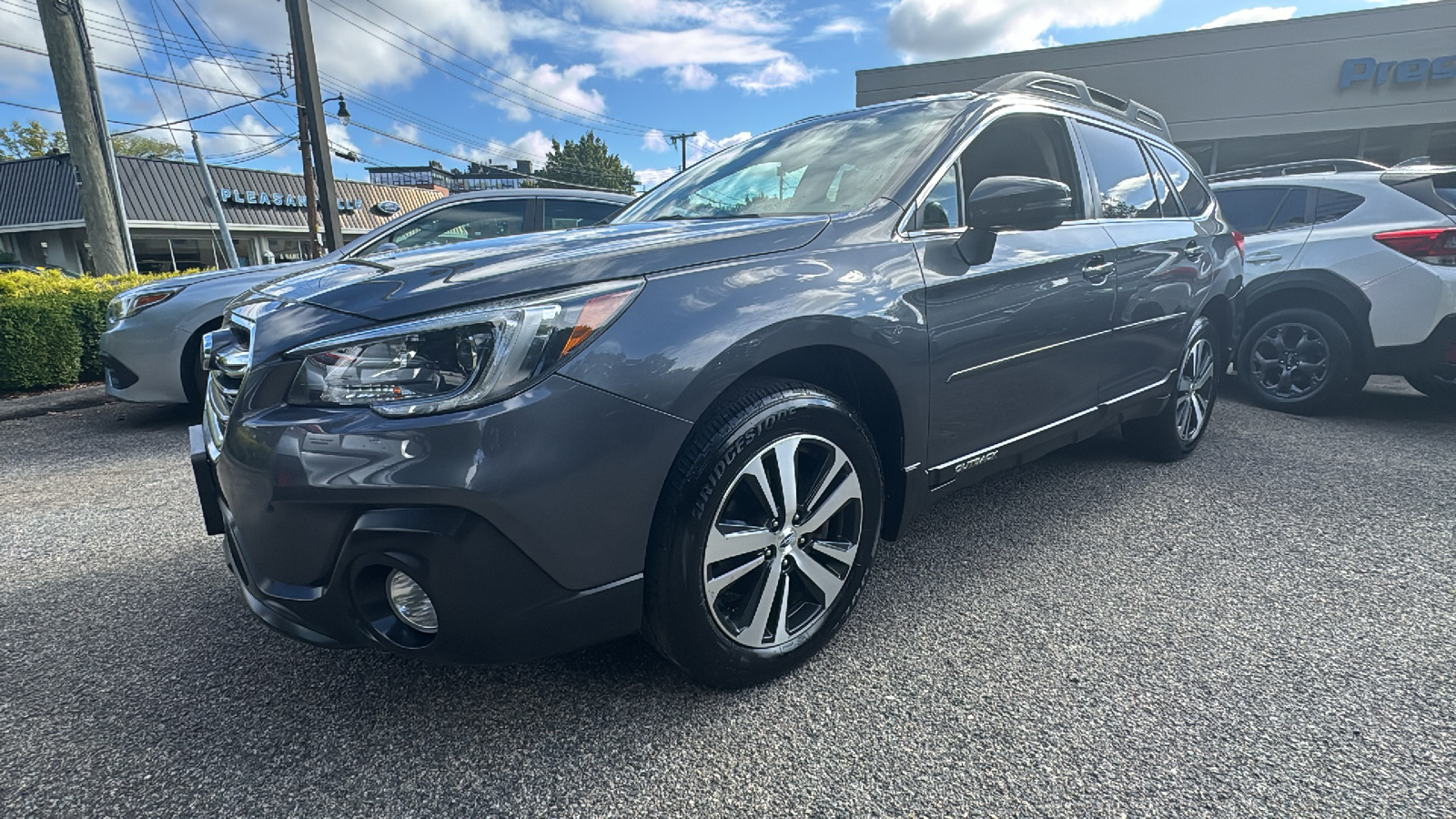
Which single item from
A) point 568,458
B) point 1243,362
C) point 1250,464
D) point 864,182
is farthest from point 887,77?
point 568,458

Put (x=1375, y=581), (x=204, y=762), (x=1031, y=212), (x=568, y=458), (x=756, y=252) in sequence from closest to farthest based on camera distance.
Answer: (x=568, y=458), (x=204, y=762), (x=756, y=252), (x=1031, y=212), (x=1375, y=581)

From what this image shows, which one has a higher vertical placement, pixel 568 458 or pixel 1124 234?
pixel 1124 234

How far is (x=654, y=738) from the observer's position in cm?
174

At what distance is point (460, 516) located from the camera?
1429 mm

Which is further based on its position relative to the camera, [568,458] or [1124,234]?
[1124,234]

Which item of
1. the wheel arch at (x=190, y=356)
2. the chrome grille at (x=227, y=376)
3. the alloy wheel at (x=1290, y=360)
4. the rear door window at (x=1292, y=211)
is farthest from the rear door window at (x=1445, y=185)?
the wheel arch at (x=190, y=356)

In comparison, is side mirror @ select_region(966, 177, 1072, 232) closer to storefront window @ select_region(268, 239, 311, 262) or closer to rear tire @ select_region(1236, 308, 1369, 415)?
rear tire @ select_region(1236, 308, 1369, 415)

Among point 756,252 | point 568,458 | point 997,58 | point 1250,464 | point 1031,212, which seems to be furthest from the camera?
point 997,58

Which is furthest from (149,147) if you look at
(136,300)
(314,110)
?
(136,300)

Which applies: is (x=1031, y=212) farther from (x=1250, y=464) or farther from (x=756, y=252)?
(x=1250, y=464)

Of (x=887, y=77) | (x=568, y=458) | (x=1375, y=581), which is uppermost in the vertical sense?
(x=887, y=77)

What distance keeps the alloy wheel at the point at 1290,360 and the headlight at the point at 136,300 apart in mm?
7349

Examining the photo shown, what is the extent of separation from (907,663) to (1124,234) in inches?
84.4

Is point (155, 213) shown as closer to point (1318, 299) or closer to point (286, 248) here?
point (286, 248)
